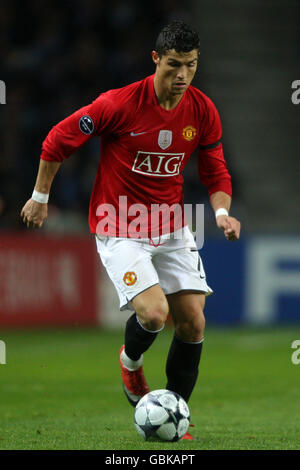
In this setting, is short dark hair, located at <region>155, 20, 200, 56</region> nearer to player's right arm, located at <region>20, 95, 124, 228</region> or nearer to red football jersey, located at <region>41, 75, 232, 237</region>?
red football jersey, located at <region>41, 75, 232, 237</region>

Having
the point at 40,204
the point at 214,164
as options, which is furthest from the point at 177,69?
the point at 40,204

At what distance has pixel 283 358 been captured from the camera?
10.1 metres

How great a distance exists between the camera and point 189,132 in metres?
5.61

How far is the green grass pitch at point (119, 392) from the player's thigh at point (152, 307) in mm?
658

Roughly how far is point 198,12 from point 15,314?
7755mm

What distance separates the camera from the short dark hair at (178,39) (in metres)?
5.25

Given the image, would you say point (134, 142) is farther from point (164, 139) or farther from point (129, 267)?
point (129, 267)

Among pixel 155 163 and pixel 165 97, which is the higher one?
pixel 165 97

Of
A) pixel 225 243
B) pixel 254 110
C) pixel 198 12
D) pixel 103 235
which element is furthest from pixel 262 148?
pixel 103 235

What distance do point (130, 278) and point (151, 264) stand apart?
0.17 metres

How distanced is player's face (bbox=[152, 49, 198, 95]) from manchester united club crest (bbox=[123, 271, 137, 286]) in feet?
3.49

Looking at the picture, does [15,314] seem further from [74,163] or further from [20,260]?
[74,163]

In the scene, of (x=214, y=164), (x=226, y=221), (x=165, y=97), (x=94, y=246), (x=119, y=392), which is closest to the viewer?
(x=226, y=221)

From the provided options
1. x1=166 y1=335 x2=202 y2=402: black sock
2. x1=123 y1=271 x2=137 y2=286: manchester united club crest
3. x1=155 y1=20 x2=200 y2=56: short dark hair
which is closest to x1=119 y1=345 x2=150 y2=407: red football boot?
x1=166 y1=335 x2=202 y2=402: black sock
